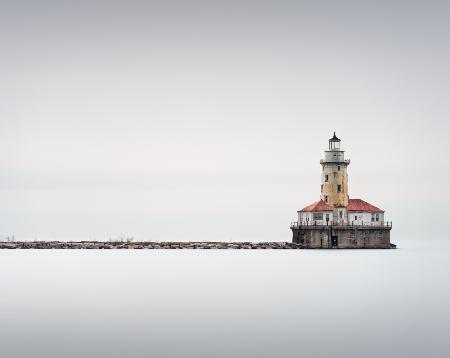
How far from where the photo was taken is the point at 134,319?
43.3 m

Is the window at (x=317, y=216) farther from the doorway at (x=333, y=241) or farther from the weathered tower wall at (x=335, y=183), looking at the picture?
the doorway at (x=333, y=241)

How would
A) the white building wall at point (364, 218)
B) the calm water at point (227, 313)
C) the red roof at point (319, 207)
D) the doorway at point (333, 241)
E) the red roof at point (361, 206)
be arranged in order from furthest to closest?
the doorway at point (333, 241) < the red roof at point (361, 206) < the white building wall at point (364, 218) < the red roof at point (319, 207) < the calm water at point (227, 313)

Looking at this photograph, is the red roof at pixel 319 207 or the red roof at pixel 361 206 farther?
the red roof at pixel 361 206

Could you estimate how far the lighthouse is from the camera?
9906 centimetres

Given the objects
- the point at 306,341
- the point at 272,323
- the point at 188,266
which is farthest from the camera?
the point at 188,266

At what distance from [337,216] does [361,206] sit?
339cm

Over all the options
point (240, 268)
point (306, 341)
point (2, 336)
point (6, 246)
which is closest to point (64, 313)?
point (2, 336)

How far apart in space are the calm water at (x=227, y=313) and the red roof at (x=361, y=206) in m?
23.2

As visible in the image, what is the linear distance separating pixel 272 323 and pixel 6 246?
82996 mm

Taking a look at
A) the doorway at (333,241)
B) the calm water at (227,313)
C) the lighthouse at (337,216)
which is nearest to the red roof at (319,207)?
the lighthouse at (337,216)

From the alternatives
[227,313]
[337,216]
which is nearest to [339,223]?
[337,216]

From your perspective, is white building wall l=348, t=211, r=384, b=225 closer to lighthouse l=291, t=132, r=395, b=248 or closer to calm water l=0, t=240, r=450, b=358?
lighthouse l=291, t=132, r=395, b=248

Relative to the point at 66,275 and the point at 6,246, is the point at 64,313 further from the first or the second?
the point at 6,246

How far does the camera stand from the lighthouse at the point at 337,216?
99.1 meters
